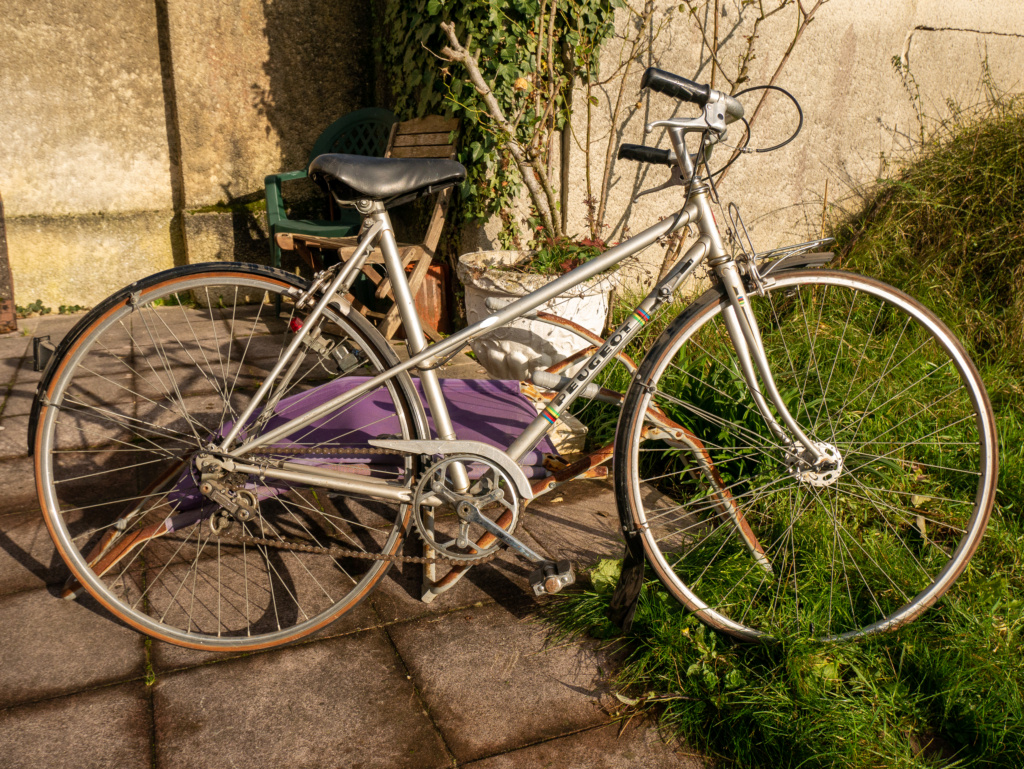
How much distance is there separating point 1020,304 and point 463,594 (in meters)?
3.17

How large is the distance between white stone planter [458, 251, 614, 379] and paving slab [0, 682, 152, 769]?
1.76m

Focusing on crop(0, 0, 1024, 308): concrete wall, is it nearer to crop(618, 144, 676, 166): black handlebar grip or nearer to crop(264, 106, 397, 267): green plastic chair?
crop(264, 106, 397, 267): green plastic chair

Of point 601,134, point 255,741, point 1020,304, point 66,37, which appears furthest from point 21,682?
point 66,37

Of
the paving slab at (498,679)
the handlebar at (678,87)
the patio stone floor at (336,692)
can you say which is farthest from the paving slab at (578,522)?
the handlebar at (678,87)

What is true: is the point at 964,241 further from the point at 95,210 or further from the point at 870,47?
the point at 95,210

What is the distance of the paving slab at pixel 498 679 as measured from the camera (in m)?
1.73

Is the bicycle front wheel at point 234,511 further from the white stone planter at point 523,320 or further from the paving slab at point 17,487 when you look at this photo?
the white stone planter at point 523,320

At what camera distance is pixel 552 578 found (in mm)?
1945

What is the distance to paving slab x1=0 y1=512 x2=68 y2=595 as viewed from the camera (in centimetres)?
221

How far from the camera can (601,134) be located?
420 centimetres

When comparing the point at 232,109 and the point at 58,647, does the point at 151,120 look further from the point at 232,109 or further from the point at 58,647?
the point at 58,647

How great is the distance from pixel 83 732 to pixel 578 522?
1.59m

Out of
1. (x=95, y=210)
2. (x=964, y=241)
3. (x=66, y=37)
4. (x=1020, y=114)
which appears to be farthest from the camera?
(x=95, y=210)

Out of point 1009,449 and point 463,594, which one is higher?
point 1009,449
